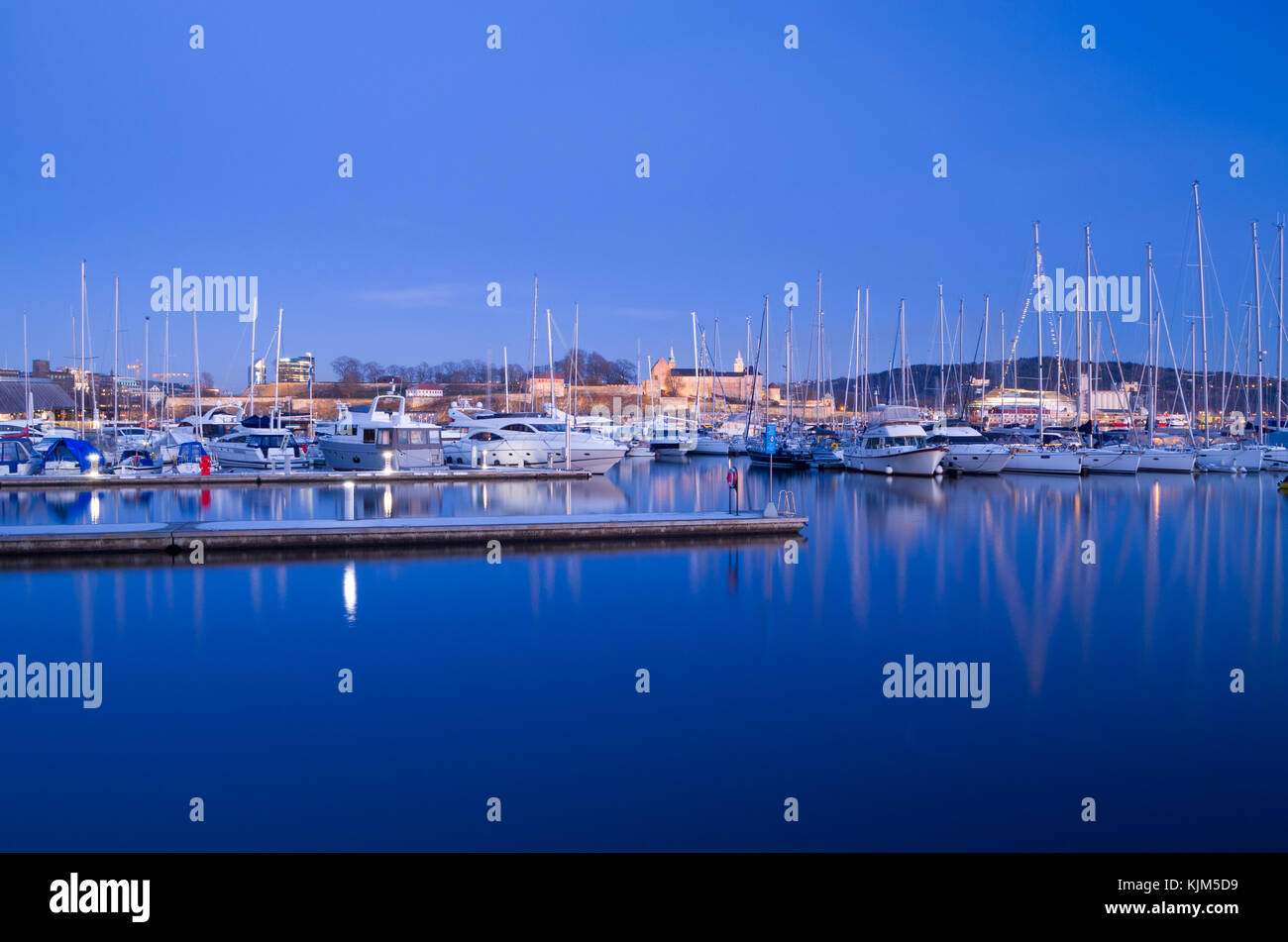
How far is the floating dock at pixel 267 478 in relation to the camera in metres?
35.2

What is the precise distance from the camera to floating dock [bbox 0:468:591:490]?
35.2 meters

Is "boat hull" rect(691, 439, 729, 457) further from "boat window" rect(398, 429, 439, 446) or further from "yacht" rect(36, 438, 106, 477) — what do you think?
"yacht" rect(36, 438, 106, 477)

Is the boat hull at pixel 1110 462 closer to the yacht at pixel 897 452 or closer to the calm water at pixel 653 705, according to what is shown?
the yacht at pixel 897 452

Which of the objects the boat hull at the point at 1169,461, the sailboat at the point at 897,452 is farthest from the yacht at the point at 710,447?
the boat hull at the point at 1169,461

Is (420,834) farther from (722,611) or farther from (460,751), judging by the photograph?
(722,611)

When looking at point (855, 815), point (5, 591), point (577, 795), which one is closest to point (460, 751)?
point (577, 795)

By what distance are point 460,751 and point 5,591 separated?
1156 cm

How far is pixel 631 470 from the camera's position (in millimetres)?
50031

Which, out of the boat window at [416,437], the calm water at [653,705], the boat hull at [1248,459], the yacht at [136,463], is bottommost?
the calm water at [653,705]

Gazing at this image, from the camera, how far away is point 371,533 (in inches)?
837

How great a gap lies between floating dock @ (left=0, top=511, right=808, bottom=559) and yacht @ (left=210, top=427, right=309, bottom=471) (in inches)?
836

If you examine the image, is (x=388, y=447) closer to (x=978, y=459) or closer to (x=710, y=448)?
(x=978, y=459)

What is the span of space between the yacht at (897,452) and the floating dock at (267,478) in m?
13.9
